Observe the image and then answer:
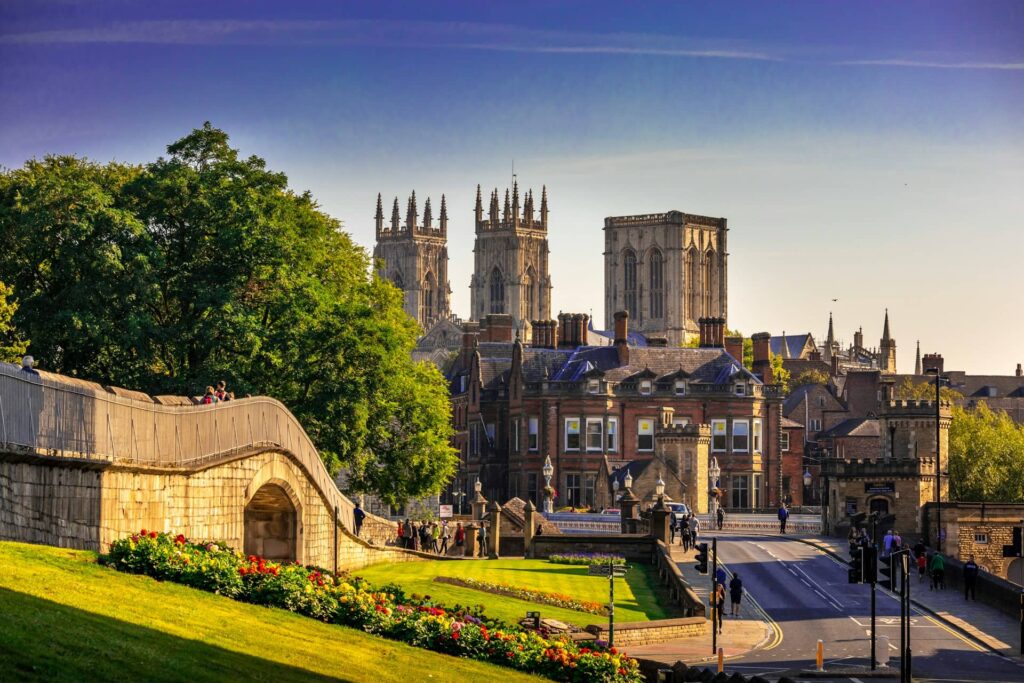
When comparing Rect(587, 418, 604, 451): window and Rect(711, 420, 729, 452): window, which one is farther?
Rect(711, 420, 729, 452): window

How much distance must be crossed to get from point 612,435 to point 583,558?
43.5 metres

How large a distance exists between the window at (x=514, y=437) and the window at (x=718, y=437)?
12339mm

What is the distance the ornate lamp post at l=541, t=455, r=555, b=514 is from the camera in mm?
97812

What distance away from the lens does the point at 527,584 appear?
5912cm

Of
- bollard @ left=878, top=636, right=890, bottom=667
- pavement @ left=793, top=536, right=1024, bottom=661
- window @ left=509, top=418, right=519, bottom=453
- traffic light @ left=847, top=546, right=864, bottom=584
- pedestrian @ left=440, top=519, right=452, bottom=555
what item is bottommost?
bollard @ left=878, top=636, right=890, bottom=667

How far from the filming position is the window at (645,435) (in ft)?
371

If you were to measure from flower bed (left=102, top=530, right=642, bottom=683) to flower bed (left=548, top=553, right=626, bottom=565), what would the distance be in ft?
102

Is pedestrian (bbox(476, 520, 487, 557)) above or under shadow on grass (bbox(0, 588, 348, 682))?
under

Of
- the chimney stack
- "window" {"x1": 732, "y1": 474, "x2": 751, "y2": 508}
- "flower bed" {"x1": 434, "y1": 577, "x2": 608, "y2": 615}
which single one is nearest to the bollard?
"flower bed" {"x1": 434, "y1": 577, "x2": 608, "y2": 615}

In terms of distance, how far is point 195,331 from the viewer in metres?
59.9

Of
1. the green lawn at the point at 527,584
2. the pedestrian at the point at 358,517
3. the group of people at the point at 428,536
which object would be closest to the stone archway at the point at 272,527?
the green lawn at the point at 527,584

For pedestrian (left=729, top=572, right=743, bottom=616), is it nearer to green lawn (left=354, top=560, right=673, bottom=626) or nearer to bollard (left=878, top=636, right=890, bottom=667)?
green lawn (left=354, top=560, right=673, bottom=626)

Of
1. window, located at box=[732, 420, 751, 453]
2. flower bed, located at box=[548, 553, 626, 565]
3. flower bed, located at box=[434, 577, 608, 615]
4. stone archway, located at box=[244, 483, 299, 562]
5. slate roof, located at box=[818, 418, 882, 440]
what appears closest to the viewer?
stone archway, located at box=[244, 483, 299, 562]

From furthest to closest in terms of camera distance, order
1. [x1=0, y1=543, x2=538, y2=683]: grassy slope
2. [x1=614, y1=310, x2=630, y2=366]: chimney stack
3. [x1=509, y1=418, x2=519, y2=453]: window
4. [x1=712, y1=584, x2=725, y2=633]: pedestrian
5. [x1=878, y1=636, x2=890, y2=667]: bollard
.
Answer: [x1=509, y1=418, x2=519, y2=453]: window < [x1=614, y1=310, x2=630, y2=366]: chimney stack < [x1=712, y1=584, x2=725, y2=633]: pedestrian < [x1=878, y1=636, x2=890, y2=667]: bollard < [x1=0, y1=543, x2=538, y2=683]: grassy slope
